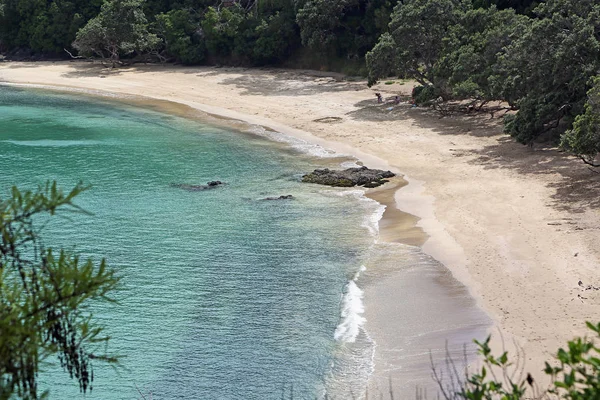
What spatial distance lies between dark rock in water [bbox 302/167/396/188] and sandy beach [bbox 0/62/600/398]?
1.20 metres

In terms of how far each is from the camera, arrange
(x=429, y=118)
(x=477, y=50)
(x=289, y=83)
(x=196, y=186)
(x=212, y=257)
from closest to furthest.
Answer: (x=212, y=257) → (x=196, y=186) → (x=477, y=50) → (x=429, y=118) → (x=289, y=83)

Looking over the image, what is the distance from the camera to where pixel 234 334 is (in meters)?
19.7

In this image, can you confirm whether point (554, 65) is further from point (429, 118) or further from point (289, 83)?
point (289, 83)

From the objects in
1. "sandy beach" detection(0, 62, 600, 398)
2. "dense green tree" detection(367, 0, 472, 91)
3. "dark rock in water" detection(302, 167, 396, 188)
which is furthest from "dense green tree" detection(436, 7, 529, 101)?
"dark rock in water" detection(302, 167, 396, 188)

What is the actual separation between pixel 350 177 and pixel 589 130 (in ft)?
32.8

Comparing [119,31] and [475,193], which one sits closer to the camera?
[475,193]

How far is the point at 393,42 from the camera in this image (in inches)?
1780

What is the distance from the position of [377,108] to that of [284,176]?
507 inches

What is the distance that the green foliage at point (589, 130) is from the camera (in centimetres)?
2673

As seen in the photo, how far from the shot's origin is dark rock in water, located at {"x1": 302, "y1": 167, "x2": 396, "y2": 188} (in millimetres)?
32875

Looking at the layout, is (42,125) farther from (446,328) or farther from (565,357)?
(565,357)

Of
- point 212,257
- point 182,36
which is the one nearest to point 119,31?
point 182,36

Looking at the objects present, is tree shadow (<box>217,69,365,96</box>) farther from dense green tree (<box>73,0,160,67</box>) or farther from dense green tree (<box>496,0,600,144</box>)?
dense green tree (<box>496,0,600,144</box>)

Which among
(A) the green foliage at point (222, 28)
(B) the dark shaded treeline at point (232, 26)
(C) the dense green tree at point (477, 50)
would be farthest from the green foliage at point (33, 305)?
(A) the green foliage at point (222, 28)
